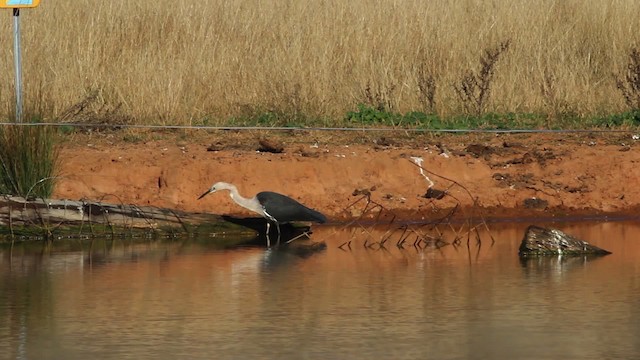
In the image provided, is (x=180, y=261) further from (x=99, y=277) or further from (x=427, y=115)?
(x=427, y=115)

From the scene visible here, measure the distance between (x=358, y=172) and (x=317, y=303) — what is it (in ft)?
18.9

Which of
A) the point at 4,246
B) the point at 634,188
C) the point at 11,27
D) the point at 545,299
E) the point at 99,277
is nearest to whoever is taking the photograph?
the point at 545,299

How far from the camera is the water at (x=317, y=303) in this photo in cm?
873

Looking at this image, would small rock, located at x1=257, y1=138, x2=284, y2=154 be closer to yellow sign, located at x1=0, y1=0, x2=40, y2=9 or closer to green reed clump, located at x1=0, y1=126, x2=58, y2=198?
yellow sign, located at x1=0, y1=0, x2=40, y2=9

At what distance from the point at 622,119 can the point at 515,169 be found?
6.83 feet

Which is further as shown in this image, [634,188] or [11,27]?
[11,27]

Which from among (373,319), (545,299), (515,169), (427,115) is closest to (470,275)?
(545,299)

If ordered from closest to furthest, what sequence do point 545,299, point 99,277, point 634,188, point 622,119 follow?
point 545,299 < point 99,277 < point 634,188 < point 622,119

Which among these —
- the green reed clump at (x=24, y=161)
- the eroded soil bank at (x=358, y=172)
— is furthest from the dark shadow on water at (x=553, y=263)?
the green reed clump at (x=24, y=161)

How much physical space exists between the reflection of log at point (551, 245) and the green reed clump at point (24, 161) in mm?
4181

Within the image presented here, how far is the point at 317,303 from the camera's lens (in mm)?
10195

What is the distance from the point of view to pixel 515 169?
16.3 meters

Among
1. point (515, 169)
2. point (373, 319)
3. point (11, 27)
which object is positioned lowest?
point (373, 319)

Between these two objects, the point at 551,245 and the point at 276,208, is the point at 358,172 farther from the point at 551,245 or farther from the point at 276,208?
the point at 551,245
